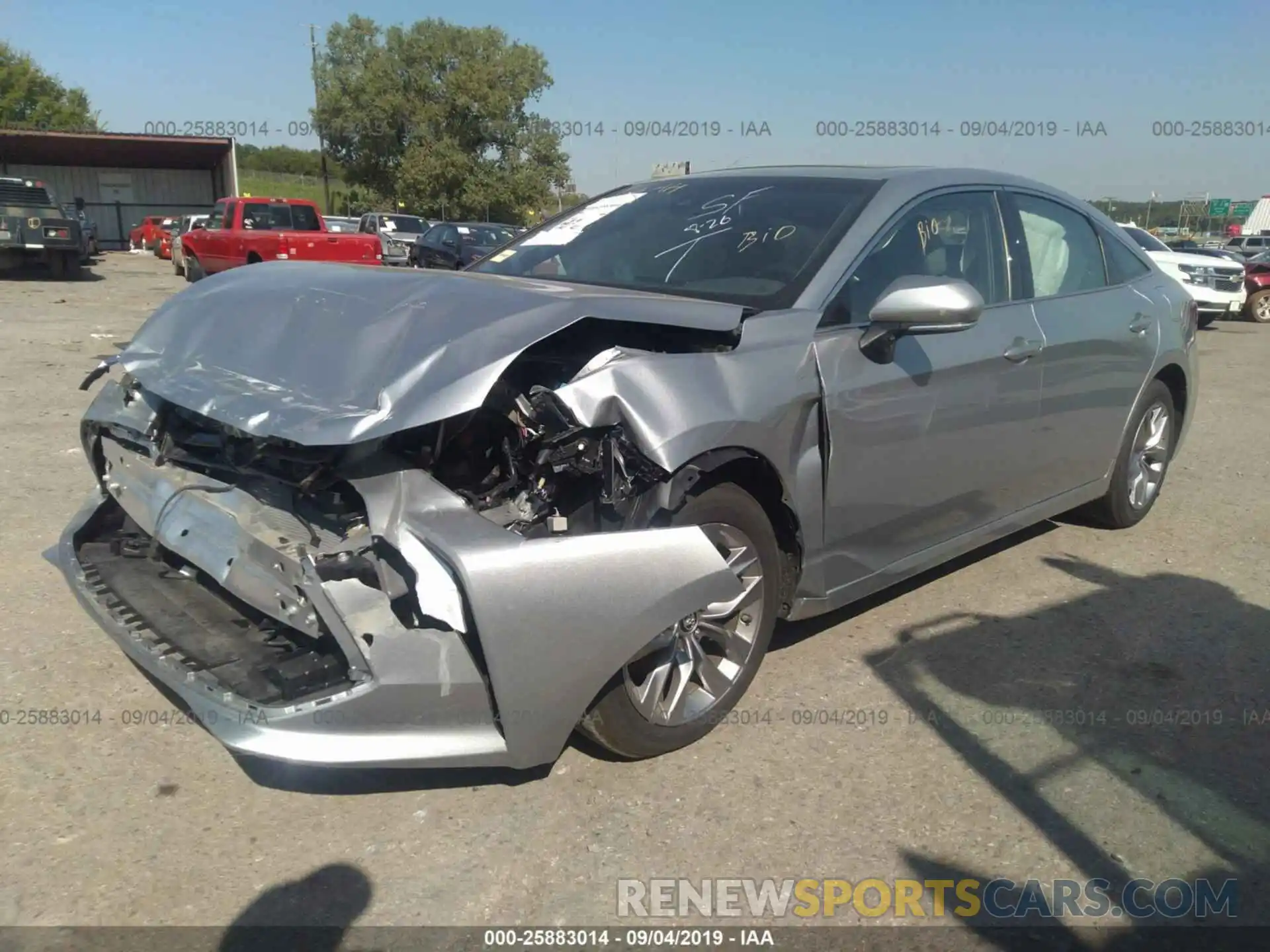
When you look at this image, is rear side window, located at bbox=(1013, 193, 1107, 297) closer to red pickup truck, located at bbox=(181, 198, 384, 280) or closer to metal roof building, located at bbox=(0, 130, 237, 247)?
red pickup truck, located at bbox=(181, 198, 384, 280)

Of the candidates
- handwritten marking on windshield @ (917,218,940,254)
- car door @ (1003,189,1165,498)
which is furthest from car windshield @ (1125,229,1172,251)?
handwritten marking on windshield @ (917,218,940,254)

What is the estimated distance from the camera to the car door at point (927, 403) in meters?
3.37

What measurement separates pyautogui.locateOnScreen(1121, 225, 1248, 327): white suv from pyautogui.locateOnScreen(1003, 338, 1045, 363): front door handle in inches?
557

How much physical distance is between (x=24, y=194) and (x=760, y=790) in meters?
21.5

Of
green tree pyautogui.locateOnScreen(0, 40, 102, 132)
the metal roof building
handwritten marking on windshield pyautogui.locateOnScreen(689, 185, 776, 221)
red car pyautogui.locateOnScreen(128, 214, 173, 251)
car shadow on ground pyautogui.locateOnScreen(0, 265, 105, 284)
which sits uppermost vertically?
green tree pyautogui.locateOnScreen(0, 40, 102, 132)

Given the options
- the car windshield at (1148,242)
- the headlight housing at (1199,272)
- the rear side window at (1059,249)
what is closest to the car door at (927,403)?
the rear side window at (1059,249)

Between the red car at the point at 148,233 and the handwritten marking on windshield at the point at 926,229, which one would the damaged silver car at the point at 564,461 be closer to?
the handwritten marking on windshield at the point at 926,229

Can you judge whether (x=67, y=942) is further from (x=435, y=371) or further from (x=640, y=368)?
(x=640, y=368)

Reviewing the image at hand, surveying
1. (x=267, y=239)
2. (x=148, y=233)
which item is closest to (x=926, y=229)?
(x=267, y=239)

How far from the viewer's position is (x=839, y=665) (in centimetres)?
377

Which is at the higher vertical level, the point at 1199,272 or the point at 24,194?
the point at 24,194

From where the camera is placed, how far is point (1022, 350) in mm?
4012

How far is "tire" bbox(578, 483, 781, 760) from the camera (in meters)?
2.87

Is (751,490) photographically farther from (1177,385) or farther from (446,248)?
(446,248)
